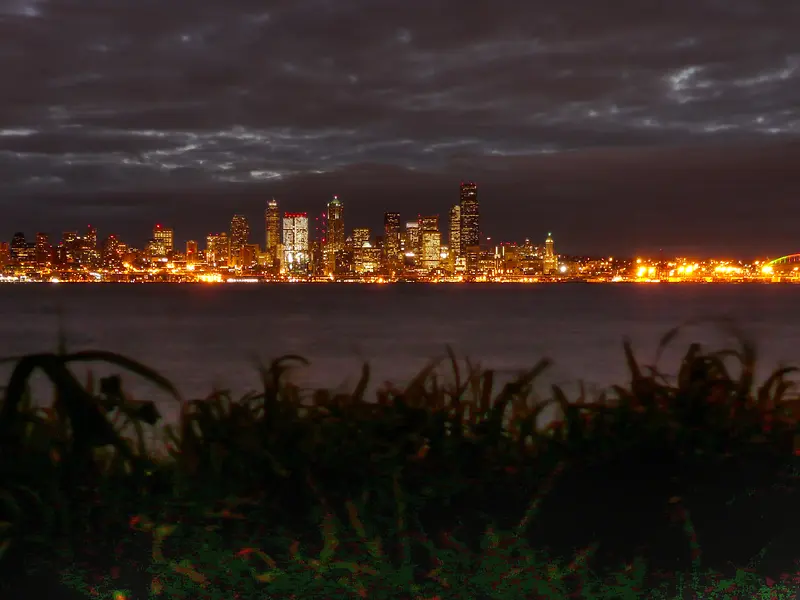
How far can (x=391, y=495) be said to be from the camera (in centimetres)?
355

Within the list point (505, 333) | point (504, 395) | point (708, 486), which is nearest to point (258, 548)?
point (504, 395)

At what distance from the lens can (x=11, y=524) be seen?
323 centimetres

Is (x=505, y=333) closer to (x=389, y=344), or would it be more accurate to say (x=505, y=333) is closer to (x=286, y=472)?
(x=389, y=344)

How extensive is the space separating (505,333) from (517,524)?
142ft

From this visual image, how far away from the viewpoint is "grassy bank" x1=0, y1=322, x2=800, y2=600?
3.32 m

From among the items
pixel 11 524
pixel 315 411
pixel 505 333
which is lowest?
pixel 505 333

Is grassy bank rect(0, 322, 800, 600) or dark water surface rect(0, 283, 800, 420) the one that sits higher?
grassy bank rect(0, 322, 800, 600)

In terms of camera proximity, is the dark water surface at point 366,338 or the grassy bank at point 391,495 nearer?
the grassy bank at point 391,495

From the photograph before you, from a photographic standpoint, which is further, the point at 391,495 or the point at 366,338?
the point at 366,338

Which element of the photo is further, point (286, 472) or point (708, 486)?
point (708, 486)

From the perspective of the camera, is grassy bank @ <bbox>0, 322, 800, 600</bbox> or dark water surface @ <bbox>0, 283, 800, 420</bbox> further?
dark water surface @ <bbox>0, 283, 800, 420</bbox>

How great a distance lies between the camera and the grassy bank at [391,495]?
3316 millimetres

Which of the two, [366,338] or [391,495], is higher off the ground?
[391,495]

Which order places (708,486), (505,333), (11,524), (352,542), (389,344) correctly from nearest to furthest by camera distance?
(11,524), (352,542), (708,486), (389,344), (505,333)
